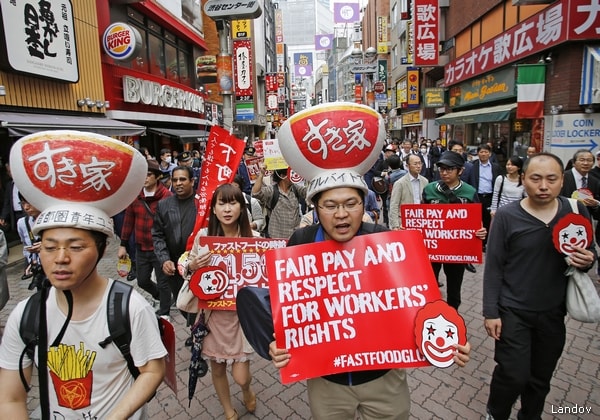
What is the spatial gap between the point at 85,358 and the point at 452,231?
3.73 meters

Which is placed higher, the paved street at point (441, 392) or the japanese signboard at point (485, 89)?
the japanese signboard at point (485, 89)

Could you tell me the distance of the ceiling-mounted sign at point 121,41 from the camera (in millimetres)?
11555

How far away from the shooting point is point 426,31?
62.4 feet

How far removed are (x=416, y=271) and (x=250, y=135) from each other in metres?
44.9

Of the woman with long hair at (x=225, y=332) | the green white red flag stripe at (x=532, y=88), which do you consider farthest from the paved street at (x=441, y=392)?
the green white red flag stripe at (x=532, y=88)

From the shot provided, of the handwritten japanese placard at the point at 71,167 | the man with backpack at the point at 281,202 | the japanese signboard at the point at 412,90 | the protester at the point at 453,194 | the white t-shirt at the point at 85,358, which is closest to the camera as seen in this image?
the handwritten japanese placard at the point at 71,167

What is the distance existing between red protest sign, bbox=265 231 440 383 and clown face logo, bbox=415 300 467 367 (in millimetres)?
61

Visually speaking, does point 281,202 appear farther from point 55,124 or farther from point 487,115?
point 487,115

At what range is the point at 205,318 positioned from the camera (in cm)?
308

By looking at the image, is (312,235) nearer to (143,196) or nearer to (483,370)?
(483,370)

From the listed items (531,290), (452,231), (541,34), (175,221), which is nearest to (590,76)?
(541,34)

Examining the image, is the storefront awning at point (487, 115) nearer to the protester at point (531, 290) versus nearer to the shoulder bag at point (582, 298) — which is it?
the protester at point (531, 290)

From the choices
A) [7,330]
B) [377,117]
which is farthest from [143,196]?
[377,117]

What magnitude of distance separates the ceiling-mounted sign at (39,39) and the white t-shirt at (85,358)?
28.2 feet
